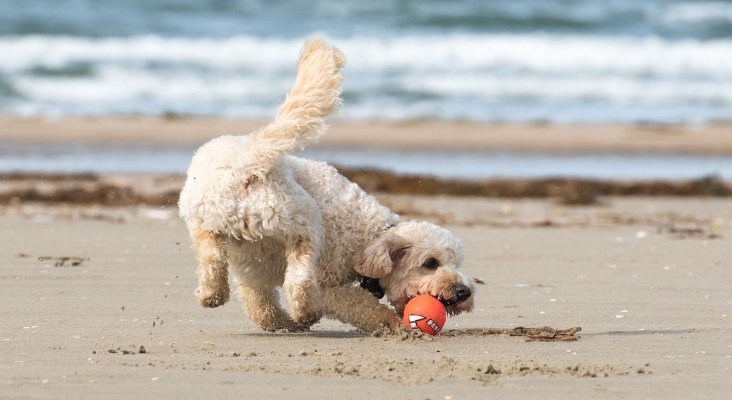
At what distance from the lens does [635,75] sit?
26781 millimetres

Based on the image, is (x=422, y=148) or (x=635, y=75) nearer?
(x=422, y=148)

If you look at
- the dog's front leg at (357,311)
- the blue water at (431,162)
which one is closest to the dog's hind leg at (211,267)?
the dog's front leg at (357,311)

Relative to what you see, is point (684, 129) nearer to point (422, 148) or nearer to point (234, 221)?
point (422, 148)

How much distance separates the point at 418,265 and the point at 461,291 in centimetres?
26

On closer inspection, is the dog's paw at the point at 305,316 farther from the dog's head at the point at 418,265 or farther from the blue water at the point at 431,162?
the blue water at the point at 431,162

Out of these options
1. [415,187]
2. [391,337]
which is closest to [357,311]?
[391,337]

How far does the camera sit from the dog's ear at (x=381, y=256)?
20.1 feet

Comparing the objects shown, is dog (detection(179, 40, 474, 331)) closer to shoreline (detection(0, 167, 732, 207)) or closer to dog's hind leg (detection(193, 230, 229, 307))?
dog's hind leg (detection(193, 230, 229, 307))

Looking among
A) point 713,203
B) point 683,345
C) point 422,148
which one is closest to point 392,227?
point 683,345

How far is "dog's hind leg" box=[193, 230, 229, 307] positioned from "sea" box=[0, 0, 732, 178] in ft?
34.4

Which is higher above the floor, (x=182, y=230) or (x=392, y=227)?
(x=392, y=227)

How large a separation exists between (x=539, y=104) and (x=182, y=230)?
14.8m

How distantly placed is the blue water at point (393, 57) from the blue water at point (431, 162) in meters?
4.30

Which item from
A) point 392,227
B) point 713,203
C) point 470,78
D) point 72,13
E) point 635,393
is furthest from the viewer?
point 72,13
